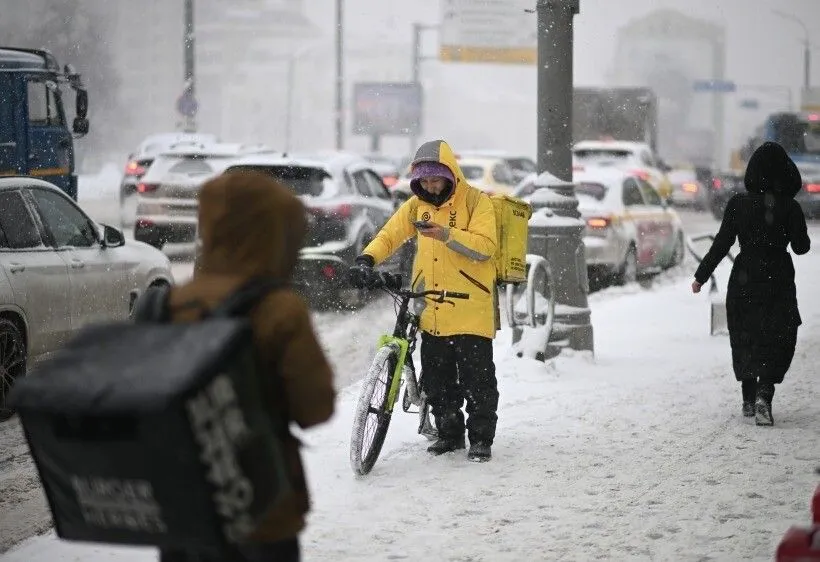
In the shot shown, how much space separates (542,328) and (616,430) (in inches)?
87.7

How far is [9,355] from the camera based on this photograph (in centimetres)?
901

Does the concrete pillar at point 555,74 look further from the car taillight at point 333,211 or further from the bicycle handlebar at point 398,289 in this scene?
the car taillight at point 333,211

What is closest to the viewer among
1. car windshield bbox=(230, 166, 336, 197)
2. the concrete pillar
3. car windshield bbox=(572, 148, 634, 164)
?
the concrete pillar

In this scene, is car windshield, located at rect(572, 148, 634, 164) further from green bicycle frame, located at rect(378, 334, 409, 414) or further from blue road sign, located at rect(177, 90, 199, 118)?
green bicycle frame, located at rect(378, 334, 409, 414)

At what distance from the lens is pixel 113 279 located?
10398 mm

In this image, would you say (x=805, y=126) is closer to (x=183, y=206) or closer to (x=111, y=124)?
(x=183, y=206)

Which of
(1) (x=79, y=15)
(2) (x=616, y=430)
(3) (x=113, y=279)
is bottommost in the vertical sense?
(2) (x=616, y=430)

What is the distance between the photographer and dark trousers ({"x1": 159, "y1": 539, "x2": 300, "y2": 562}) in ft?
11.2

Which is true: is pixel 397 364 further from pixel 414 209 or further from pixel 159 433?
pixel 159 433

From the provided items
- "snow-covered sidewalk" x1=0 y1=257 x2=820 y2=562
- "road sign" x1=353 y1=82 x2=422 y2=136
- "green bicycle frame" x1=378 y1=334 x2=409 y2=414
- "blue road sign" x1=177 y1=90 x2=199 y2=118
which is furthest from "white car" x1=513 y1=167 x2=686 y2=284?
"road sign" x1=353 y1=82 x2=422 y2=136

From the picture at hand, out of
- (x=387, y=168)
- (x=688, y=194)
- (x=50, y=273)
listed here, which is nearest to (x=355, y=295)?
(x=50, y=273)

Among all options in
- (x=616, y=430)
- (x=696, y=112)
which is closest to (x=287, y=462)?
(x=616, y=430)

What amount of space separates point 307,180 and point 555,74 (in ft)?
16.6

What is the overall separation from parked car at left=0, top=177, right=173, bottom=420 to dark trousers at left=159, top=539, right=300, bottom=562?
18.5 feet
